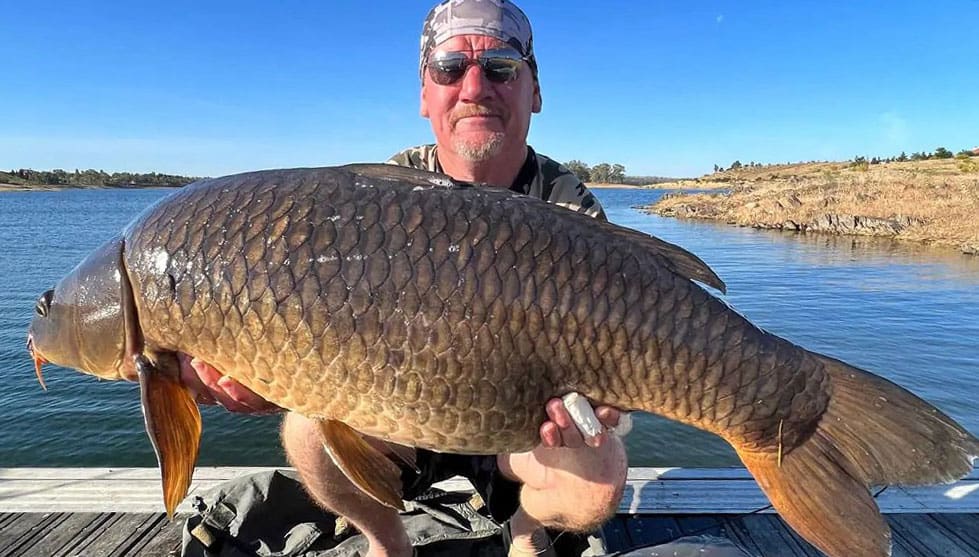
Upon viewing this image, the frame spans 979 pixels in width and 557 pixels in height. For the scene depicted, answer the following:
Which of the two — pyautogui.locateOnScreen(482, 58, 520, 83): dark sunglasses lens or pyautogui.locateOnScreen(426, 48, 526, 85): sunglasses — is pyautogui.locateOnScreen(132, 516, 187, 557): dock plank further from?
pyautogui.locateOnScreen(482, 58, 520, 83): dark sunglasses lens

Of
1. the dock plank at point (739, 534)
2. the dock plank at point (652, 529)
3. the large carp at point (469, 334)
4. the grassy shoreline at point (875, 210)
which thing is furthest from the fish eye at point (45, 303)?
the grassy shoreline at point (875, 210)

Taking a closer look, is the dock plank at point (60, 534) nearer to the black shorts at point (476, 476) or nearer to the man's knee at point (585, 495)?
the black shorts at point (476, 476)

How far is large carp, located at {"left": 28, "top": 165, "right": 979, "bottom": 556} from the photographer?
1867 millimetres

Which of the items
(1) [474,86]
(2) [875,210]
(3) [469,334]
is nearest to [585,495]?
(3) [469,334]

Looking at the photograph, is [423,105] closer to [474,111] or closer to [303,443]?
[474,111]

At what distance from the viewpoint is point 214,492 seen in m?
3.16

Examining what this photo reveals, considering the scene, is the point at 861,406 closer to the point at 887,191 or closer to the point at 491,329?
the point at 491,329

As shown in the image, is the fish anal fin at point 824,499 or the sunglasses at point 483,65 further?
the sunglasses at point 483,65

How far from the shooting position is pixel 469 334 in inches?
73.5

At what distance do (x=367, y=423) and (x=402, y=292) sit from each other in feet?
1.42

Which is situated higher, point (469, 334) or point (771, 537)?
point (469, 334)

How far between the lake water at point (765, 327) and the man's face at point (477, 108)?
434 centimetres

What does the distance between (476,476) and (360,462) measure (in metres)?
1.04

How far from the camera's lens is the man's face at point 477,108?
9.86 feet
